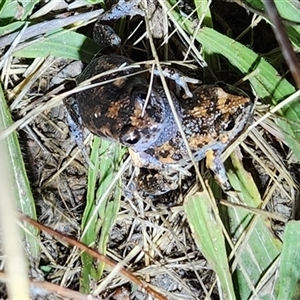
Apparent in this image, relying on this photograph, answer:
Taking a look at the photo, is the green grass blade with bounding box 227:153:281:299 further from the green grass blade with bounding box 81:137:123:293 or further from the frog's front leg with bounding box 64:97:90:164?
the frog's front leg with bounding box 64:97:90:164

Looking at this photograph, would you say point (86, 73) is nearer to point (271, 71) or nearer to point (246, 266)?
point (271, 71)

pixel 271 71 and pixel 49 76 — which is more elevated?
pixel 49 76

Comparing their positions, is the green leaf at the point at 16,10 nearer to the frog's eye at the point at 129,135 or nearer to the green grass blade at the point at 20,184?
the green grass blade at the point at 20,184

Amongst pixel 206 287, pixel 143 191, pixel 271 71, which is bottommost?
pixel 206 287

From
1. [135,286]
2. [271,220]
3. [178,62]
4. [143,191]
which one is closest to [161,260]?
[135,286]

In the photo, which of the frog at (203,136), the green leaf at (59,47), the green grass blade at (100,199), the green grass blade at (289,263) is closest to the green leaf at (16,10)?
the green leaf at (59,47)

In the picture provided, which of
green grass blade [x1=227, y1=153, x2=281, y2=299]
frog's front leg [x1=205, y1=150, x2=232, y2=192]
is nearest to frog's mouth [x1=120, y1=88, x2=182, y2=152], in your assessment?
frog's front leg [x1=205, y1=150, x2=232, y2=192]
